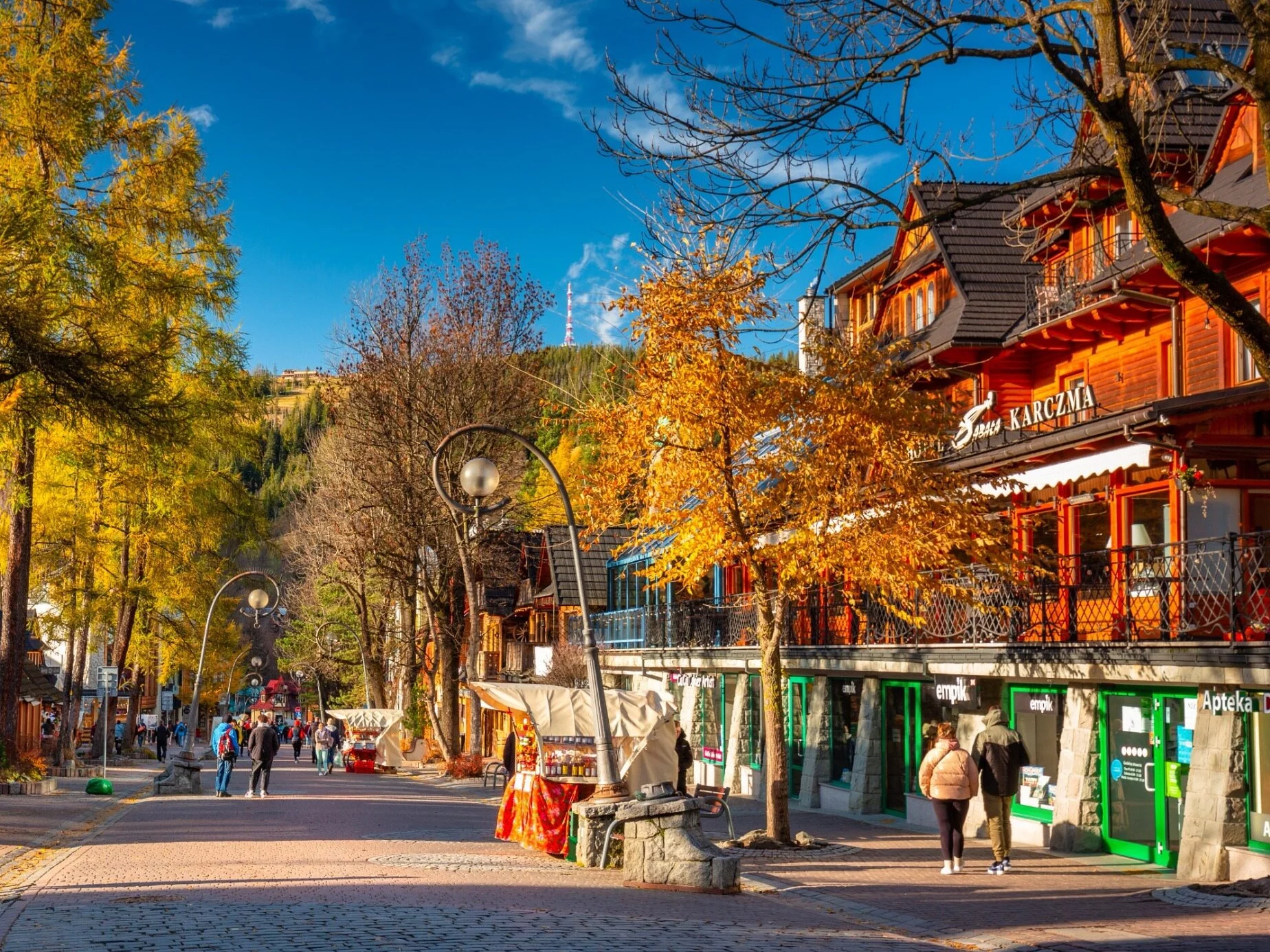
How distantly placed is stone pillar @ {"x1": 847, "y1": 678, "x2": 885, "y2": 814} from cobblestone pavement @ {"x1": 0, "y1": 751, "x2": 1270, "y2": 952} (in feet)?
13.2

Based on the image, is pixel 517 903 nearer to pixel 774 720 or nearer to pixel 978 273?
pixel 774 720

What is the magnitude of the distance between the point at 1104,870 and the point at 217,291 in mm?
21453

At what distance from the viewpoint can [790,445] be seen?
19.4 metres

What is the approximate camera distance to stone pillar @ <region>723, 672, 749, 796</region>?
32375 millimetres

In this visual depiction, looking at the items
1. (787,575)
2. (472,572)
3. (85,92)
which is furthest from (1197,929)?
(472,572)

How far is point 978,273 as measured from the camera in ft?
98.3

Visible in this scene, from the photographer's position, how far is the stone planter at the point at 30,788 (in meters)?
27.0

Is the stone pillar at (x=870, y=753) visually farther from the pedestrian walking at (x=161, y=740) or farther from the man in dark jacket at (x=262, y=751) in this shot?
the pedestrian walking at (x=161, y=740)

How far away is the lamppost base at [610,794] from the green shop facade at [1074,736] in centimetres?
583

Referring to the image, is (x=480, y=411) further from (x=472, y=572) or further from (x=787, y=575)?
(x=787, y=575)

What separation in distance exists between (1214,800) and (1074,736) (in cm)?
351

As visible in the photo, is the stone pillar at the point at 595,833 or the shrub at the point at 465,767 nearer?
the stone pillar at the point at 595,833

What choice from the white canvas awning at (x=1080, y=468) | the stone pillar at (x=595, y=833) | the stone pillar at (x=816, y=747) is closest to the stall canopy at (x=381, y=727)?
the stone pillar at (x=816, y=747)

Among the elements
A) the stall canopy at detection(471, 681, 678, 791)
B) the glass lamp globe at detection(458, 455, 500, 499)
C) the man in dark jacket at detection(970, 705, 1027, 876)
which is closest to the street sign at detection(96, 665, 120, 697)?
the stall canopy at detection(471, 681, 678, 791)
